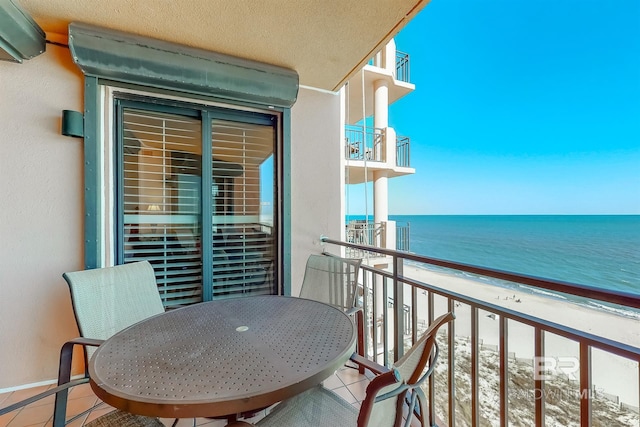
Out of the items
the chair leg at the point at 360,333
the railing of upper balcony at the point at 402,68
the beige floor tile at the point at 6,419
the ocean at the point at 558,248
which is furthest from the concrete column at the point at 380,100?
the beige floor tile at the point at 6,419

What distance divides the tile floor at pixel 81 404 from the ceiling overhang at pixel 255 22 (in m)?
2.41

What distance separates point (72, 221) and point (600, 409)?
616 centimetres

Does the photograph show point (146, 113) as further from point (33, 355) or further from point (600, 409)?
point (600, 409)

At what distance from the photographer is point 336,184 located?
2793 millimetres

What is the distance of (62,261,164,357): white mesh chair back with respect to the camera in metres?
1.42

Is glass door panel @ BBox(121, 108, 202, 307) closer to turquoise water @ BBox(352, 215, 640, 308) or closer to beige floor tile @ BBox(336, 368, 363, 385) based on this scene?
beige floor tile @ BBox(336, 368, 363, 385)

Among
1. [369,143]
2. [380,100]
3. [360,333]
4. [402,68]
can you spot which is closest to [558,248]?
[402,68]

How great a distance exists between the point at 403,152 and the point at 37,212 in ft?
26.0

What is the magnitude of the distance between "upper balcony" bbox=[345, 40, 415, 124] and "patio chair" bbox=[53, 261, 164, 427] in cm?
586

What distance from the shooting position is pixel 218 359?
971mm

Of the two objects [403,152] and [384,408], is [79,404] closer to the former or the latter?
[384,408]

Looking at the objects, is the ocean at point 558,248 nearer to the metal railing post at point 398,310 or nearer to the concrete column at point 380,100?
the concrete column at point 380,100

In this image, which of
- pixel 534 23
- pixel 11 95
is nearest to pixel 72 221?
pixel 11 95

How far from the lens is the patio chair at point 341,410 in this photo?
64 cm
